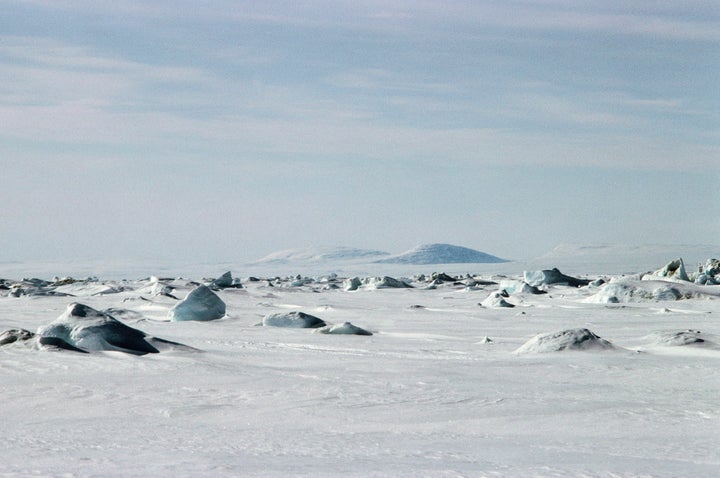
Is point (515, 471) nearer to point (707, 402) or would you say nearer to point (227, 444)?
point (227, 444)

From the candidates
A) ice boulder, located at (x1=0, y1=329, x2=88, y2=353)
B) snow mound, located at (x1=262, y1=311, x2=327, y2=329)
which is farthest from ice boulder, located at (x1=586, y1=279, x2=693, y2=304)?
ice boulder, located at (x1=0, y1=329, x2=88, y2=353)

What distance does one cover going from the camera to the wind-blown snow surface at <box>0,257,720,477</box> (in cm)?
222

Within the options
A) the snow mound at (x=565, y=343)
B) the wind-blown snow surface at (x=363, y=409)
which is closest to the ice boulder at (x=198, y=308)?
the wind-blown snow surface at (x=363, y=409)

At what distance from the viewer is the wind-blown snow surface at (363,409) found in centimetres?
222

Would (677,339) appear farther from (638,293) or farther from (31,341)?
(638,293)

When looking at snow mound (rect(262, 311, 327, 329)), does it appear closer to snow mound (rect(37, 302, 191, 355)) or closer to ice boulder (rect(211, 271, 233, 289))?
snow mound (rect(37, 302, 191, 355))

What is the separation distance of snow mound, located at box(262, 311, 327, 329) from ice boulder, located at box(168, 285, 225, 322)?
0.97 m

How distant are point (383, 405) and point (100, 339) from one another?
6.91 feet

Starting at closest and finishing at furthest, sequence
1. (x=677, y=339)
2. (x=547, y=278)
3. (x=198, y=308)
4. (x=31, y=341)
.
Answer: (x=31, y=341)
(x=677, y=339)
(x=198, y=308)
(x=547, y=278)

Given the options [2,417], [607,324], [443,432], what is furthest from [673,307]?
[2,417]

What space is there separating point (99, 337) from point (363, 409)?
2.12 metres

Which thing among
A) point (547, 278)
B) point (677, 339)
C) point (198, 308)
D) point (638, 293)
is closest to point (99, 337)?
point (198, 308)

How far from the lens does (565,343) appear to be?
15.4 feet

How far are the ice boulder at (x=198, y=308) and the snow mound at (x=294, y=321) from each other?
0.97m
